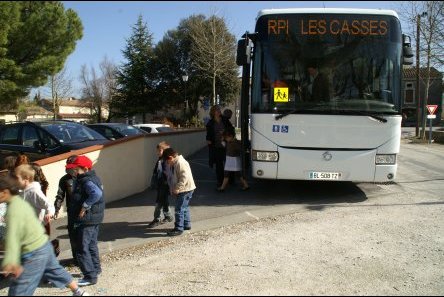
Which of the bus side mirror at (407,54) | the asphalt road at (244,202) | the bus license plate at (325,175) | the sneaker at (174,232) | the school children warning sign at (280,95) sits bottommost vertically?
the asphalt road at (244,202)

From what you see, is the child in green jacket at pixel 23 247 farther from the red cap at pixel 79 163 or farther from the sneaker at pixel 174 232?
the sneaker at pixel 174 232

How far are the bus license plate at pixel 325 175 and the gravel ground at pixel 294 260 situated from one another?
3.13 feet

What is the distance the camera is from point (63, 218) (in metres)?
7.77

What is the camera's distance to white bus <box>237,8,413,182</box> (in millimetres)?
8000

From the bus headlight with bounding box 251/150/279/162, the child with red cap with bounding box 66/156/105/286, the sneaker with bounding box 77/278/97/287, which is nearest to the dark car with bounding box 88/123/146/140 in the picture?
the bus headlight with bounding box 251/150/279/162

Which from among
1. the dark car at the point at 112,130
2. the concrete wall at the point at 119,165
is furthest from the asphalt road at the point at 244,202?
the dark car at the point at 112,130

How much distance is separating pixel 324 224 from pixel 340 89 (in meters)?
2.51

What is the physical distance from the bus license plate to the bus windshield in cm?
108

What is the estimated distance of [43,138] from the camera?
31.1ft

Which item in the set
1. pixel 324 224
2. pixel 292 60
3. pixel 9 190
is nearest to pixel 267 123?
pixel 292 60

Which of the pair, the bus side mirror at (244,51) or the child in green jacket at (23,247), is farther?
the bus side mirror at (244,51)

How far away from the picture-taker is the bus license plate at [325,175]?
817 centimetres

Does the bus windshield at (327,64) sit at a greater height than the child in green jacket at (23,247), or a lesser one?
greater

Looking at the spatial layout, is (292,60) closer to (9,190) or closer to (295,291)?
(295,291)
